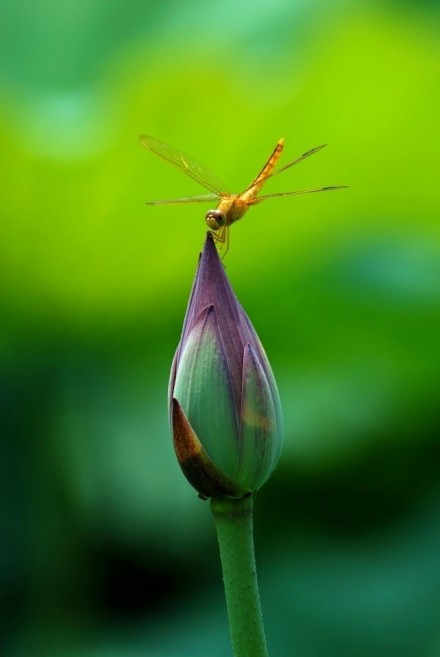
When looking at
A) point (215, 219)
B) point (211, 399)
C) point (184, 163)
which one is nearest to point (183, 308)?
point (184, 163)

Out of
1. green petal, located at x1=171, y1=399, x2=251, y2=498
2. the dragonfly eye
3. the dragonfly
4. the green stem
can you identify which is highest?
the dragonfly

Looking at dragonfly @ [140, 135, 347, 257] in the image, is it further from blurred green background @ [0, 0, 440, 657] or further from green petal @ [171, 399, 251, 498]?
blurred green background @ [0, 0, 440, 657]

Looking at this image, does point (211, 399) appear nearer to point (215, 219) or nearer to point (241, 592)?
point (241, 592)

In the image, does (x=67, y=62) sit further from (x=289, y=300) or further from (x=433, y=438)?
(x=433, y=438)

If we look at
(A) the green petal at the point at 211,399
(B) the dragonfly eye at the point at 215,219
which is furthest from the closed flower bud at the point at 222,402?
(B) the dragonfly eye at the point at 215,219

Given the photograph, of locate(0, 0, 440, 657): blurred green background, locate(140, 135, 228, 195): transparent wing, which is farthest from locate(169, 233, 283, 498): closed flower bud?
locate(0, 0, 440, 657): blurred green background

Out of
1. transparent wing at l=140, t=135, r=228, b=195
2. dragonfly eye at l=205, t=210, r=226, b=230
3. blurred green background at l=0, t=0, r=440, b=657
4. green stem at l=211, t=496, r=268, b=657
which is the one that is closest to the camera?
green stem at l=211, t=496, r=268, b=657

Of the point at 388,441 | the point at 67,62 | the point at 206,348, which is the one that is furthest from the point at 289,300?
the point at 206,348
